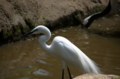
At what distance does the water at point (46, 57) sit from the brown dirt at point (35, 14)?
417 mm

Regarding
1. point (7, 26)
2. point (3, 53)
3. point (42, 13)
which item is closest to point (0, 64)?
point (3, 53)

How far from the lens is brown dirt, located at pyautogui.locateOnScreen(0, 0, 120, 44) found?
A: 7762 mm

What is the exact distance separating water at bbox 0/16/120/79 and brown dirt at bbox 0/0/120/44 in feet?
1.37

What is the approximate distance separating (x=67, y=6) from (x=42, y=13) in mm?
1508

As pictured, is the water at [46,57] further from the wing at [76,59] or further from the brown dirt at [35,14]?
the wing at [76,59]

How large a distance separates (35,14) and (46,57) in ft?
7.96

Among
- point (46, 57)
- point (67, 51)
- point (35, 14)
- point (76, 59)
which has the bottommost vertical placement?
point (46, 57)

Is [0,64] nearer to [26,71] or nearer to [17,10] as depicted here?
[26,71]

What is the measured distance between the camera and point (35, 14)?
869 cm

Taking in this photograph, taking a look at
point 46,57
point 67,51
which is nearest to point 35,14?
point 46,57

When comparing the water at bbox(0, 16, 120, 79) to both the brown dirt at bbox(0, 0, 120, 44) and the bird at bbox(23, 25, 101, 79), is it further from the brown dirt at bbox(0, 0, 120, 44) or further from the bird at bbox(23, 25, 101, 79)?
the bird at bbox(23, 25, 101, 79)

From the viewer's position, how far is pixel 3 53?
6.90 metres

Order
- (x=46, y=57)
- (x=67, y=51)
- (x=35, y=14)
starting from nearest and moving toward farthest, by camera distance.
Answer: (x=67, y=51), (x=46, y=57), (x=35, y=14)

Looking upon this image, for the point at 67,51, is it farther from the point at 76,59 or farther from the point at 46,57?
the point at 46,57
